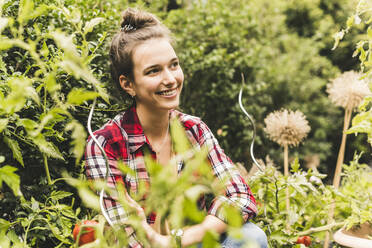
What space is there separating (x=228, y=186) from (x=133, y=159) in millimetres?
411

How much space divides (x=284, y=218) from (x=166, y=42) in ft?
3.54

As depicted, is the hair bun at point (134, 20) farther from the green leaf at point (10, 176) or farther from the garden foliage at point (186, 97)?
the green leaf at point (10, 176)

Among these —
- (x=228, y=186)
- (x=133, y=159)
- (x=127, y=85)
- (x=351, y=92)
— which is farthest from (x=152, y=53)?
(x=351, y=92)

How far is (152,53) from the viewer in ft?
5.15

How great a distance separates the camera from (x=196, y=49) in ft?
10.7

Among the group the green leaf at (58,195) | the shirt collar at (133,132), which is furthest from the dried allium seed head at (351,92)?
the green leaf at (58,195)

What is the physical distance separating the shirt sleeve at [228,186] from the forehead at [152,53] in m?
0.37

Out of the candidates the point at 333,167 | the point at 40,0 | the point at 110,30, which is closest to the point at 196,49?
the point at 110,30

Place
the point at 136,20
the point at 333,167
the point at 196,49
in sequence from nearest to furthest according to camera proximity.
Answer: the point at 136,20
the point at 196,49
the point at 333,167

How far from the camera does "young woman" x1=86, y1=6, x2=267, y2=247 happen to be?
143cm

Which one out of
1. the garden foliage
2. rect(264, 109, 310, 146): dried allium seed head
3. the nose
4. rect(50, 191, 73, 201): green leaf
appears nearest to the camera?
the garden foliage

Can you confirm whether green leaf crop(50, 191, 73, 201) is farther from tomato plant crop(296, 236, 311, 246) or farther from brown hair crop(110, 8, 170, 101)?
tomato plant crop(296, 236, 311, 246)

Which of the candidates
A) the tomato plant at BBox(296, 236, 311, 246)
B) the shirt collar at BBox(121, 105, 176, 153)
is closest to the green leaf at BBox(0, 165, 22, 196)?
the shirt collar at BBox(121, 105, 176, 153)

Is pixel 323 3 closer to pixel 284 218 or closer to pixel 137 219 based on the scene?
pixel 284 218
